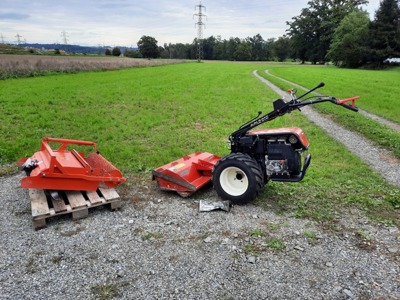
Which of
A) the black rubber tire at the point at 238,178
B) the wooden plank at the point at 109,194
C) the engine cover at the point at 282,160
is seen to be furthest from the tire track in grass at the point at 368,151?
the wooden plank at the point at 109,194

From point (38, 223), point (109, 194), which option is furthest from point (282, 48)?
point (38, 223)

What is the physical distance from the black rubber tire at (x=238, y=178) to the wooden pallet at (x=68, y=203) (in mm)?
1786

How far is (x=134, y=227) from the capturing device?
16.7ft

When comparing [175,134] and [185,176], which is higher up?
[185,176]

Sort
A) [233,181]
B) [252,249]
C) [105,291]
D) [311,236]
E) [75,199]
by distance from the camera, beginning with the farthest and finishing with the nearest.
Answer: [233,181], [75,199], [311,236], [252,249], [105,291]

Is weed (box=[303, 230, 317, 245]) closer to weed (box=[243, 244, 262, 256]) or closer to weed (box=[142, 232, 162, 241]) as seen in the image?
weed (box=[243, 244, 262, 256])

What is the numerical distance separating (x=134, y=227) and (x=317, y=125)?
9.19 meters

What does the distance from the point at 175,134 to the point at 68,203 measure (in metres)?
5.71

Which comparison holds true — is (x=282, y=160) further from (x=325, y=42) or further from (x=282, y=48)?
(x=282, y=48)

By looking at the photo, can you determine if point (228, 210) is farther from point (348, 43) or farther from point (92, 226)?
point (348, 43)

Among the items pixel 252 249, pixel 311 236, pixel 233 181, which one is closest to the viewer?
pixel 252 249

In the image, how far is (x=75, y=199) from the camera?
5.43 meters

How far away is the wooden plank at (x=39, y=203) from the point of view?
499 cm

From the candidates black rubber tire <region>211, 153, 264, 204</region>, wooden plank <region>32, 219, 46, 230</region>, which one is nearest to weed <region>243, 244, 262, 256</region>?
black rubber tire <region>211, 153, 264, 204</region>
